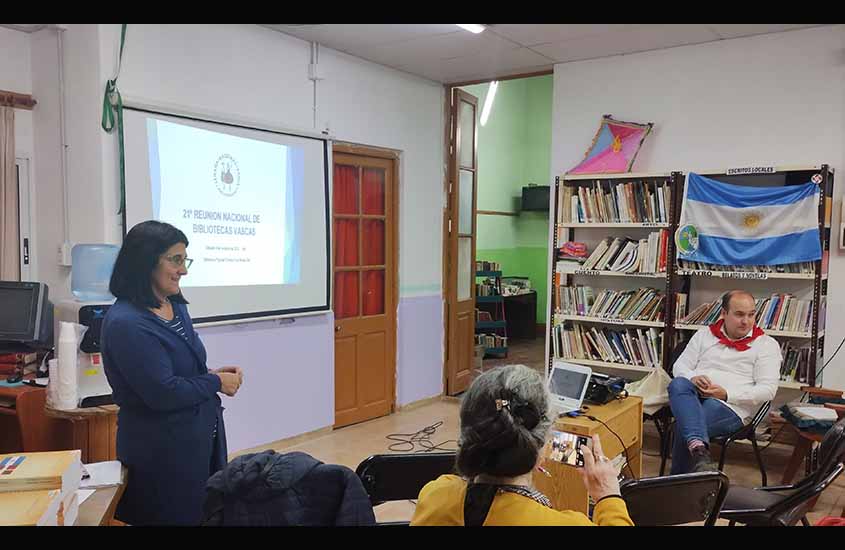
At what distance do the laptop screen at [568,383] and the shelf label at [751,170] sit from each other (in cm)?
171

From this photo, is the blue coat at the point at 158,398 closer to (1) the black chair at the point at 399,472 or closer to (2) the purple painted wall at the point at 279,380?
(1) the black chair at the point at 399,472

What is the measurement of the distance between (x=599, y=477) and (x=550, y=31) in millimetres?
963

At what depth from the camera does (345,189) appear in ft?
13.1

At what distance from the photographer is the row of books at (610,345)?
404 centimetres

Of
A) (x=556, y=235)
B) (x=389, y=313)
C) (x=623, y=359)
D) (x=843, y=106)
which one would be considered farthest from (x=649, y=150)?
(x=843, y=106)

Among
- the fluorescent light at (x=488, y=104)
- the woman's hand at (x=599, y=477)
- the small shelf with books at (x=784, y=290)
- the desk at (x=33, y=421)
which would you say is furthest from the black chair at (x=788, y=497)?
the fluorescent light at (x=488, y=104)

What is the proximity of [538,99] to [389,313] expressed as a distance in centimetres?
576

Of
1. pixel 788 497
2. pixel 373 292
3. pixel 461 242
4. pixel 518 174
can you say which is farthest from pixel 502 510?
pixel 518 174

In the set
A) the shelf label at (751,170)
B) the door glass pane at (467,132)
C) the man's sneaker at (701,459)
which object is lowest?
the man's sneaker at (701,459)

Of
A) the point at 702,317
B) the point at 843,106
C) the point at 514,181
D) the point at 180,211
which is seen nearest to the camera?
the point at 180,211

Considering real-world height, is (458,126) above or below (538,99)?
below

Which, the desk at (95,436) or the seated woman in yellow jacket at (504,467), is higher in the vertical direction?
the seated woman in yellow jacket at (504,467)

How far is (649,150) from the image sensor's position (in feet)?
13.6
